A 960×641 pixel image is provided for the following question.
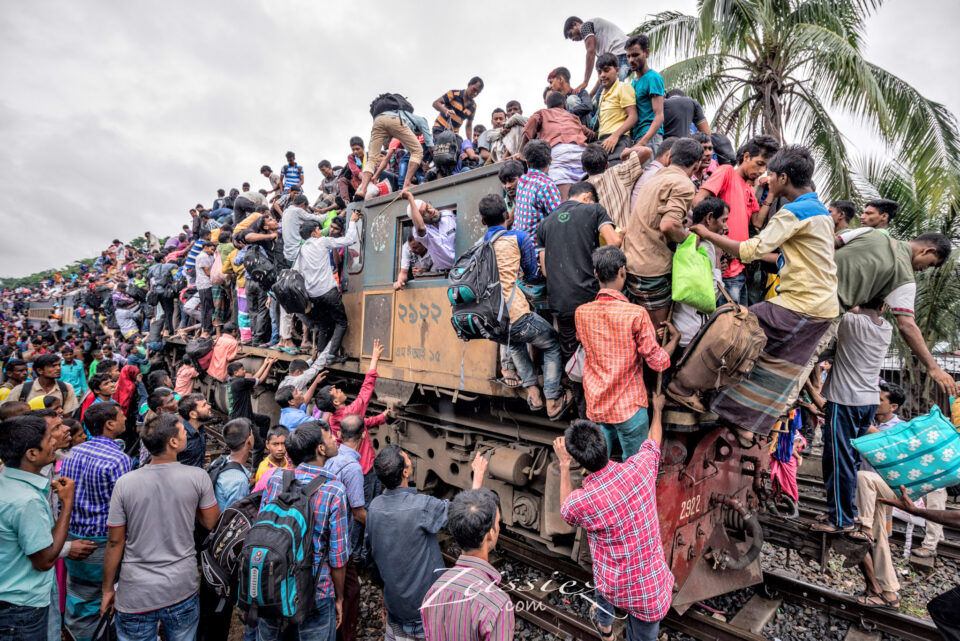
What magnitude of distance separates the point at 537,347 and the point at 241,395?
4737 mm

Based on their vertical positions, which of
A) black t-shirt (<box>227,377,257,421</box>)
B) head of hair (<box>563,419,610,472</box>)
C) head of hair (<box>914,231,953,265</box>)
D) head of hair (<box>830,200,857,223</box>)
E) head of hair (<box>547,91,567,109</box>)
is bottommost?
black t-shirt (<box>227,377,257,421</box>)

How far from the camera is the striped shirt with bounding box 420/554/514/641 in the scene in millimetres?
2039

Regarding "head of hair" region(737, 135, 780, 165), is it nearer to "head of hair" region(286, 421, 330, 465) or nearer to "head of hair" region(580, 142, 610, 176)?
"head of hair" region(580, 142, 610, 176)

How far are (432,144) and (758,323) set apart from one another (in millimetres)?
5700

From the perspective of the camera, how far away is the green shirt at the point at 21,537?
262 centimetres

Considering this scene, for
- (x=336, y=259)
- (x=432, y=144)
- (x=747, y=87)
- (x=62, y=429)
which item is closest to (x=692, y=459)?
(x=62, y=429)

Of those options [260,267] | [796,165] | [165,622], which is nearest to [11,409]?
[165,622]

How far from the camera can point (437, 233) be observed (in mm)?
5035

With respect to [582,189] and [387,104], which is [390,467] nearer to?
[582,189]

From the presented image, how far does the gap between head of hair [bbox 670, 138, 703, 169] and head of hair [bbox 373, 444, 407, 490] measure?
2758 mm

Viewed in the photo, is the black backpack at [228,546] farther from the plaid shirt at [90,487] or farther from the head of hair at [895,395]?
the head of hair at [895,395]

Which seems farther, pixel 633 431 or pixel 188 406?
pixel 188 406

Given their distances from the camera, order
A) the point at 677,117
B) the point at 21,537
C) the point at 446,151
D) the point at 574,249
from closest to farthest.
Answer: the point at 21,537, the point at 574,249, the point at 677,117, the point at 446,151

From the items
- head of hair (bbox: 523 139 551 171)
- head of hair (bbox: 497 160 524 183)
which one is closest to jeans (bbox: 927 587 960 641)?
head of hair (bbox: 523 139 551 171)
